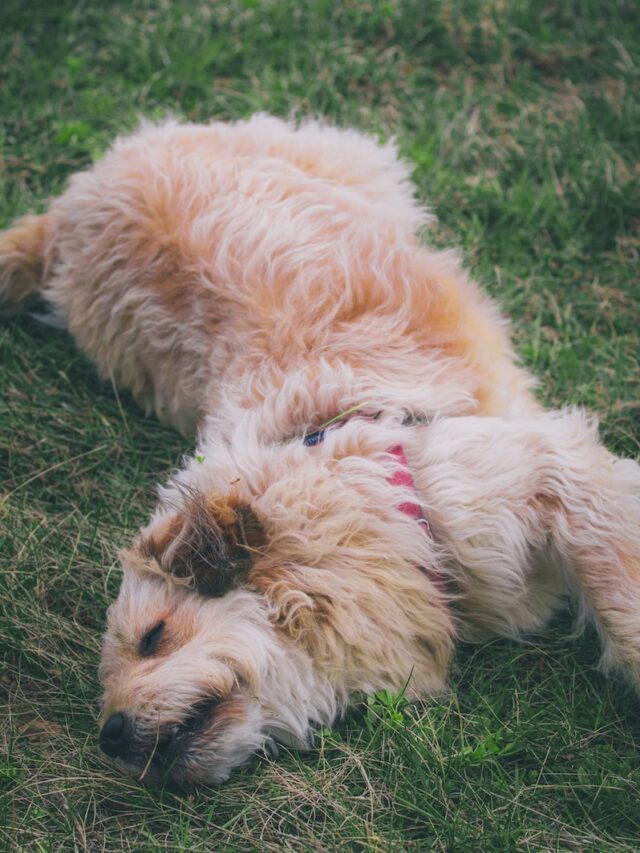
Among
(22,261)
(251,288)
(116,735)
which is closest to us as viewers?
(116,735)

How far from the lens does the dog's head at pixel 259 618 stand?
8.83ft

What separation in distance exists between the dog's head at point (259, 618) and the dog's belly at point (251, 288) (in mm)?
481

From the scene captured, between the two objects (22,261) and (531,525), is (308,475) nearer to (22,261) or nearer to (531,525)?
(531,525)

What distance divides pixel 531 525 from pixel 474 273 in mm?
1900

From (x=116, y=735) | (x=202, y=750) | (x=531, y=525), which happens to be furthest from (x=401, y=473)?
(x=116, y=735)

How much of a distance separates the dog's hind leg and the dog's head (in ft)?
0.60

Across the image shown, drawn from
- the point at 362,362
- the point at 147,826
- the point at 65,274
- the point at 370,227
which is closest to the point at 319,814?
the point at 147,826

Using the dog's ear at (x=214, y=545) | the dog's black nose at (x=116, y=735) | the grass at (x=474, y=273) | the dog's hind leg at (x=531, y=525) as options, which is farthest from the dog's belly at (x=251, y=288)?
the dog's black nose at (x=116, y=735)

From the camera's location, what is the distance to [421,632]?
2.93 m

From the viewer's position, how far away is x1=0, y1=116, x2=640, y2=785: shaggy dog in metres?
2.77

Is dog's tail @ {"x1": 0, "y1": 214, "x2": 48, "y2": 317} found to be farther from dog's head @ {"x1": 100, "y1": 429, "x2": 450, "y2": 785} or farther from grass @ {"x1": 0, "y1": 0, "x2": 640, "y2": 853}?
dog's head @ {"x1": 100, "y1": 429, "x2": 450, "y2": 785}

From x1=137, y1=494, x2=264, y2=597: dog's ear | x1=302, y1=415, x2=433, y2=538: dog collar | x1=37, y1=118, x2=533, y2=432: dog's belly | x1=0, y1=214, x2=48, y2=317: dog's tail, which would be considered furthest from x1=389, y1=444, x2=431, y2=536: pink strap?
x1=0, y1=214, x2=48, y2=317: dog's tail

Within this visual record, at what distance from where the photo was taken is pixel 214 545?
9.08 feet

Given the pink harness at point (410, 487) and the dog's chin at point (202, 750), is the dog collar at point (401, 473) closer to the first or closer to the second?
the pink harness at point (410, 487)
